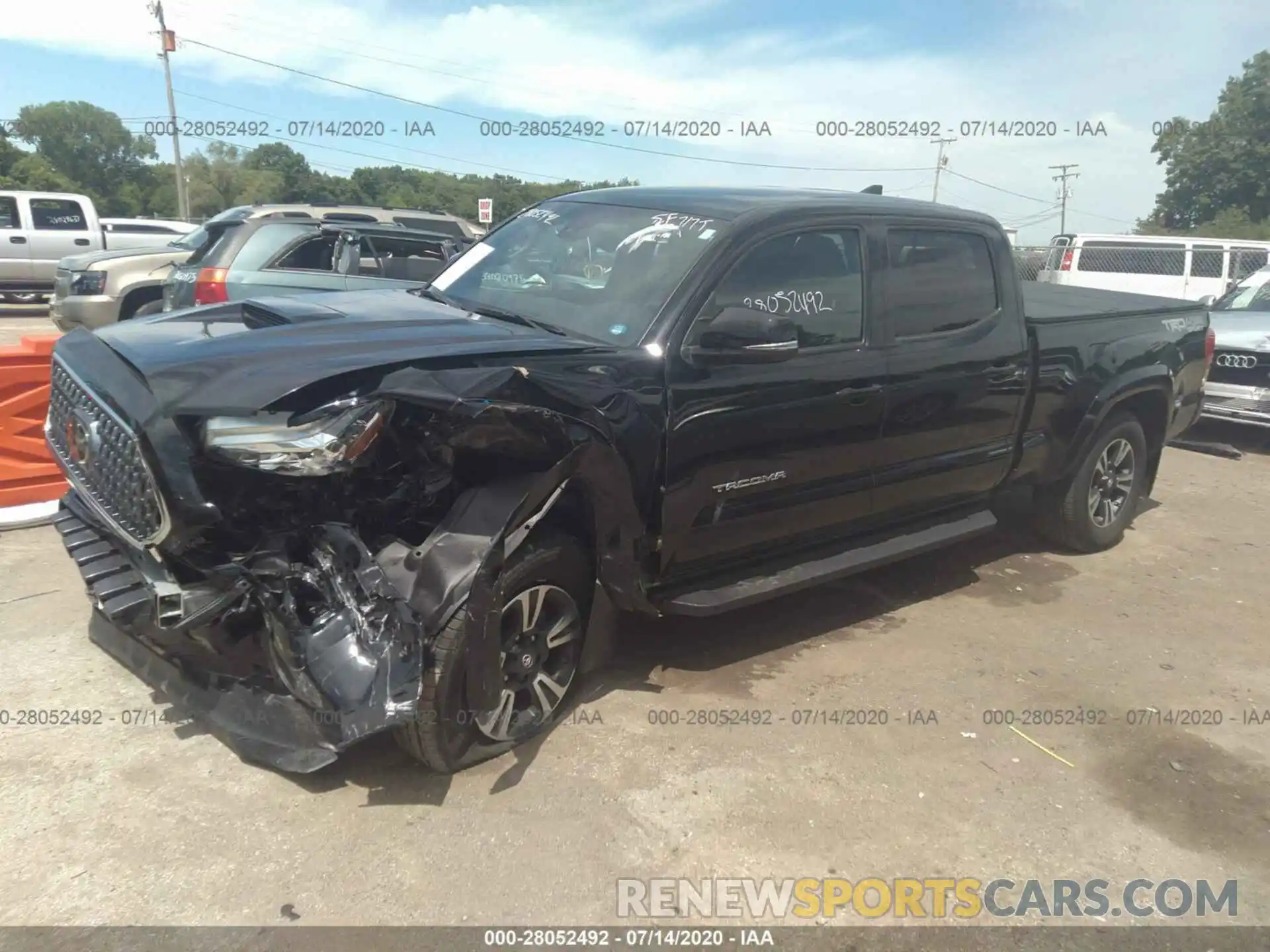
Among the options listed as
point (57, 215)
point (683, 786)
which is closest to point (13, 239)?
point (57, 215)

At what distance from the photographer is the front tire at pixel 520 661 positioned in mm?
3055

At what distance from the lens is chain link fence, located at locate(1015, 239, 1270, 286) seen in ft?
52.0

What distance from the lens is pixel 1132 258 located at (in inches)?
663

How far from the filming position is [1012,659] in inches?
183

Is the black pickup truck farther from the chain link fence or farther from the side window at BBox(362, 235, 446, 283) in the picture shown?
the chain link fence

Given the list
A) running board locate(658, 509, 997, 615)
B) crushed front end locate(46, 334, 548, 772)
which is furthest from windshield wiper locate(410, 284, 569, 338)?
running board locate(658, 509, 997, 615)

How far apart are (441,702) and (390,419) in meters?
0.91

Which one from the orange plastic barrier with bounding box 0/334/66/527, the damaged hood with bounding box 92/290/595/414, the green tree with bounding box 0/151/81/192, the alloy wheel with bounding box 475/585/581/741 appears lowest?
the alloy wheel with bounding box 475/585/581/741

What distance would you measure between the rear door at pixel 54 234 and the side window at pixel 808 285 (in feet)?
54.4

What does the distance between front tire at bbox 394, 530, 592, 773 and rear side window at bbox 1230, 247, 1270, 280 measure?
52.8 feet

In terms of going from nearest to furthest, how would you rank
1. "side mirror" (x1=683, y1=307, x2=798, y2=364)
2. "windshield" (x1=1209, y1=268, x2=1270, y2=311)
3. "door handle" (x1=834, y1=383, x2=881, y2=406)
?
"side mirror" (x1=683, y1=307, x2=798, y2=364) → "door handle" (x1=834, y1=383, x2=881, y2=406) → "windshield" (x1=1209, y1=268, x2=1270, y2=311)

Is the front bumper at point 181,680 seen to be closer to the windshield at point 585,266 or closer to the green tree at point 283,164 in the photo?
the windshield at point 585,266

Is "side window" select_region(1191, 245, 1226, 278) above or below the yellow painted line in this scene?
above

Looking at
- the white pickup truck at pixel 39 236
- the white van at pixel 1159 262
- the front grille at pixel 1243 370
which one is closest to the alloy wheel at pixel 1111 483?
the front grille at pixel 1243 370
